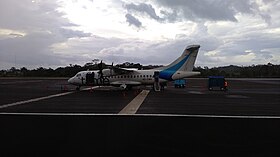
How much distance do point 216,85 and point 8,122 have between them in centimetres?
2953

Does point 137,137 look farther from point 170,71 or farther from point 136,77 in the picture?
point 170,71

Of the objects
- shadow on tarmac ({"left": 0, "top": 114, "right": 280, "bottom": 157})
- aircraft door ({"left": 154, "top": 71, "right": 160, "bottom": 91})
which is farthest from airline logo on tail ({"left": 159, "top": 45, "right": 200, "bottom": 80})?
shadow on tarmac ({"left": 0, "top": 114, "right": 280, "bottom": 157})

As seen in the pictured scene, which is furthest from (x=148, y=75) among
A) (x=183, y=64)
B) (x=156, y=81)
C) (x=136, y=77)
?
(x=183, y=64)

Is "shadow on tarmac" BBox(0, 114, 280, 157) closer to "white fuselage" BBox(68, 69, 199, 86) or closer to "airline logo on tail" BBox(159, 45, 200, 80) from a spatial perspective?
"airline logo on tail" BBox(159, 45, 200, 80)

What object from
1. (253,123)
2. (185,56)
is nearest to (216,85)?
(185,56)

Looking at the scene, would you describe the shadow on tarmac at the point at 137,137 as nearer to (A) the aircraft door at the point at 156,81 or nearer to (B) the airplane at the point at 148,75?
(A) the aircraft door at the point at 156,81

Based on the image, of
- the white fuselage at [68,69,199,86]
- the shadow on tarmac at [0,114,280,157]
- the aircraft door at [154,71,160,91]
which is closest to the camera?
the shadow on tarmac at [0,114,280,157]

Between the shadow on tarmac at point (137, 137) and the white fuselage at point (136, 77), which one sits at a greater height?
the white fuselage at point (136, 77)

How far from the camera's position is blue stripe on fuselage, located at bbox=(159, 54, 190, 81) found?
115 ft

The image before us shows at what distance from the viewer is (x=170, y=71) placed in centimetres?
3525

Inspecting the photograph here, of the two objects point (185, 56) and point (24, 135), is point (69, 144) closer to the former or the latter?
point (24, 135)

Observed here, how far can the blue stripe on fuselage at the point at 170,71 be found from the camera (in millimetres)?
35031

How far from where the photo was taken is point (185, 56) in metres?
35.6

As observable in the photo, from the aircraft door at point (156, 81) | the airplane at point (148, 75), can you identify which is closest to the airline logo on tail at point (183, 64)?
the airplane at point (148, 75)
